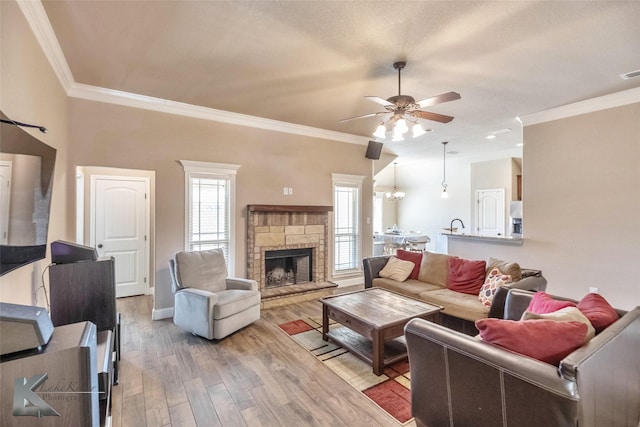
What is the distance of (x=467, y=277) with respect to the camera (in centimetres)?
381

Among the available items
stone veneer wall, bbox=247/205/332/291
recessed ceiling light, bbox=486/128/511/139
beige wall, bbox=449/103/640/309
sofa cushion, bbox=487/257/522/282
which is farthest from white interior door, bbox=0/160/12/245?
recessed ceiling light, bbox=486/128/511/139

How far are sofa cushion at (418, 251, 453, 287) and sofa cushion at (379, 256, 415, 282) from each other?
0.58 feet

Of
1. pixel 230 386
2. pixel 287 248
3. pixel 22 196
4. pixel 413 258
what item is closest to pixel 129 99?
pixel 22 196

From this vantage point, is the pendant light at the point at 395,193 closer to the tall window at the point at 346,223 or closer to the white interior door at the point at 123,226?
the tall window at the point at 346,223

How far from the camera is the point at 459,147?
696 centimetres

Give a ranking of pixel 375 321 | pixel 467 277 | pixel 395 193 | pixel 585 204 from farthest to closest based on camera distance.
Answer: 1. pixel 395 193
2. pixel 585 204
3. pixel 467 277
4. pixel 375 321

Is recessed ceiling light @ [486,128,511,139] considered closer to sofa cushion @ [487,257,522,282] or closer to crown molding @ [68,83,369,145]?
crown molding @ [68,83,369,145]

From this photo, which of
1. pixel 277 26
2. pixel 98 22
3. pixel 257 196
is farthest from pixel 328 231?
pixel 98 22

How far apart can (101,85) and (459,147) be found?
6750mm

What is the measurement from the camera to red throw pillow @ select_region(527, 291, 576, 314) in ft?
6.58

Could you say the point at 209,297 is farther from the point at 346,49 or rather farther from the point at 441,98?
the point at 441,98

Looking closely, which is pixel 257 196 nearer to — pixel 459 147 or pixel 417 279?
pixel 417 279

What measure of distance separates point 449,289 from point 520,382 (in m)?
2.66

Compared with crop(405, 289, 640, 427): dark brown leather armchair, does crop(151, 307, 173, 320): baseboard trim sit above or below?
below
